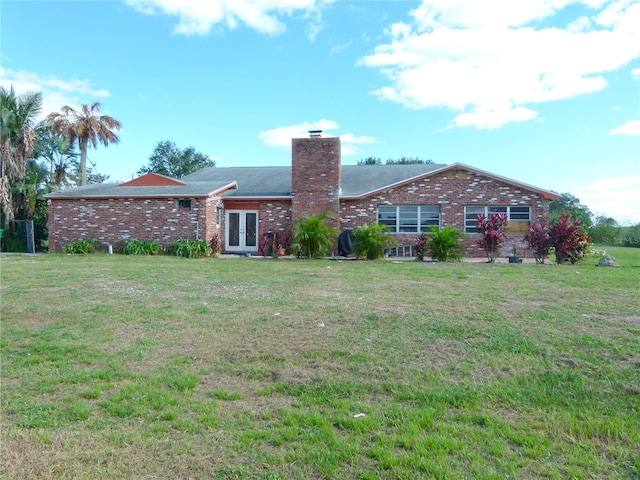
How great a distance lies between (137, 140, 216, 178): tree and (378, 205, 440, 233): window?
32362 mm

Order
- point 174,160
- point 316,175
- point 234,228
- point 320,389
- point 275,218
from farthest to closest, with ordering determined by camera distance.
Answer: point 174,160 < point 234,228 < point 275,218 < point 316,175 < point 320,389

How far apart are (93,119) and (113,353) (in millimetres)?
29014

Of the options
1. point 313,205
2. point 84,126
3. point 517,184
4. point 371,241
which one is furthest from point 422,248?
point 84,126

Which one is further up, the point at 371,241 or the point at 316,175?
the point at 316,175

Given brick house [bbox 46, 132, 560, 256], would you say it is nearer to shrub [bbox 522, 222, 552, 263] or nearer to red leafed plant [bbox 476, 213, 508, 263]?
shrub [bbox 522, 222, 552, 263]

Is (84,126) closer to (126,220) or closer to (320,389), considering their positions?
(126,220)

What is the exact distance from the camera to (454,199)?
1909cm

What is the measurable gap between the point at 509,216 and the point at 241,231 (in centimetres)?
1189

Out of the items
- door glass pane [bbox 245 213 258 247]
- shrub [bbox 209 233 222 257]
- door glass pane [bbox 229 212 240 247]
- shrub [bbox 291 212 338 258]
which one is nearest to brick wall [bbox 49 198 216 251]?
shrub [bbox 209 233 222 257]

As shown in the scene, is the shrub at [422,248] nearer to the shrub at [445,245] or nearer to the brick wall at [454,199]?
A: the shrub at [445,245]

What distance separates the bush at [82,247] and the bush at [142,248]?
138 cm

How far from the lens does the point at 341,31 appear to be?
12688mm

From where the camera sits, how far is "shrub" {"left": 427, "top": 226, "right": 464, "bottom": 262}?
1590 centimetres

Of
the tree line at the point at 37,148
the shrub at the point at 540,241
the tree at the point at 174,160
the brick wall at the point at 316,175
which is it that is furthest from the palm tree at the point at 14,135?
the tree at the point at 174,160
